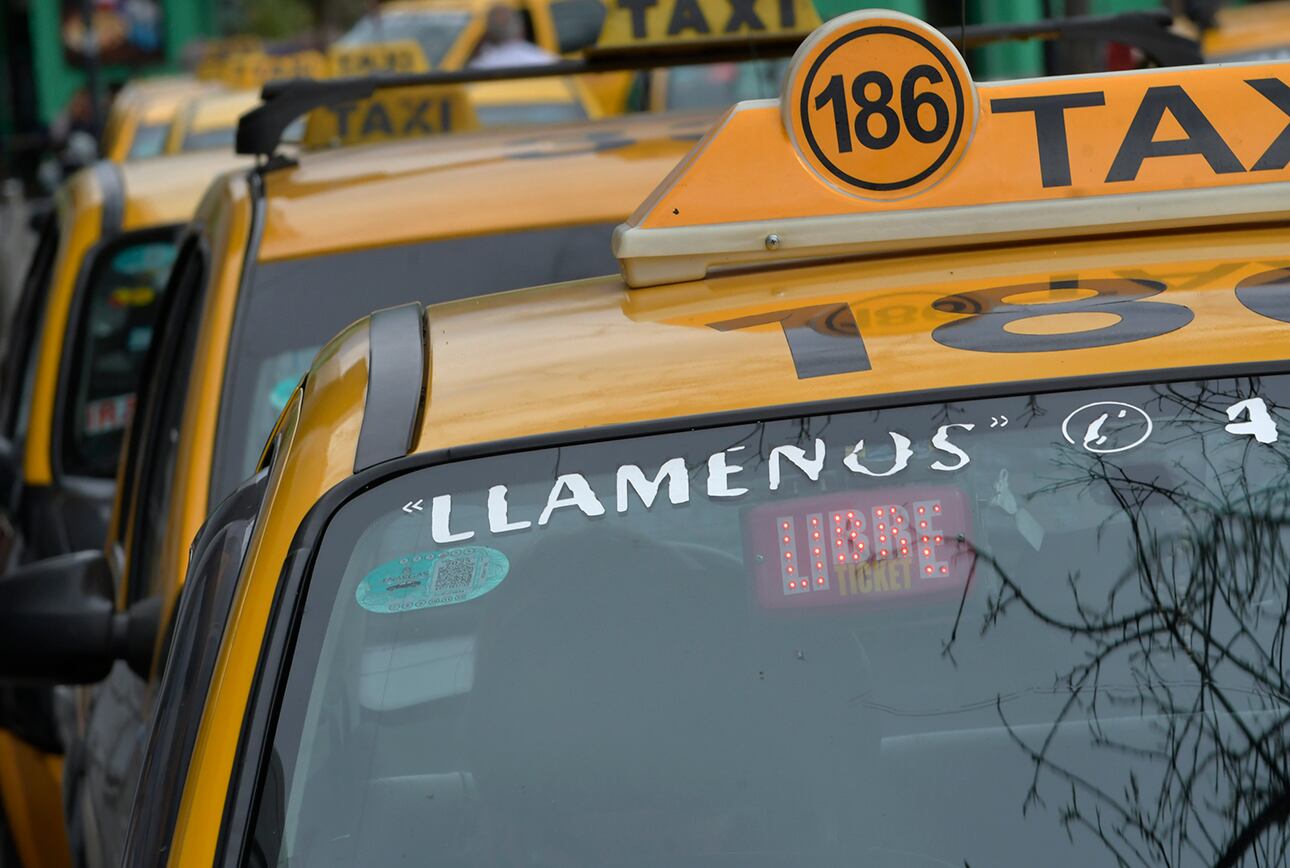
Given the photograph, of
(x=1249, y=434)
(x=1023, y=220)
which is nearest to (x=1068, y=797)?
(x=1249, y=434)

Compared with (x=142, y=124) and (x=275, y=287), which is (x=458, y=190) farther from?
(x=142, y=124)

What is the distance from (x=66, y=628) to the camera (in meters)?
3.05

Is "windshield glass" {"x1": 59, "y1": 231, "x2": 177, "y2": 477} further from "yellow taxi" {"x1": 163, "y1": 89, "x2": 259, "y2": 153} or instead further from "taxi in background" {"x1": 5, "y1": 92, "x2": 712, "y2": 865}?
"yellow taxi" {"x1": 163, "y1": 89, "x2": 259, "y2": 153}

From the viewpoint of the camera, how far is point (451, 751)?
1.99 metres

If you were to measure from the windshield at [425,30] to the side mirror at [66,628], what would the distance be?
12546 mm

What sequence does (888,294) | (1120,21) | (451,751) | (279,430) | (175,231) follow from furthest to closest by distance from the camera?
1. (175,231)
2. (1120,21)
3. (279,430)
4. (888,294)
5. (451,751)

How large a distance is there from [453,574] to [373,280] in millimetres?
1601

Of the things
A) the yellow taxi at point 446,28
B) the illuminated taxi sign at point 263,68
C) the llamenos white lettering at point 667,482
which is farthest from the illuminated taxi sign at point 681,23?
the illuminated taxi sign at point 263,68

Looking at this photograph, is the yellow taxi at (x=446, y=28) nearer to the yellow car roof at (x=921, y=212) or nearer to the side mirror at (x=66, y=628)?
the side mirror at (x=66, y=628)

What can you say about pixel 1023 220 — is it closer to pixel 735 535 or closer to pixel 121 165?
pixel 735 535

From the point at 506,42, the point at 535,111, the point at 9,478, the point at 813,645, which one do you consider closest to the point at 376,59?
the point at 535,111

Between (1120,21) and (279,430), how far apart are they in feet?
7.94

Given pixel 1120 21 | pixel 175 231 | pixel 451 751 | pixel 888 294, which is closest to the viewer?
pixel 451 751

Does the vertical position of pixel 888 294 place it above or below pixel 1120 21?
above
